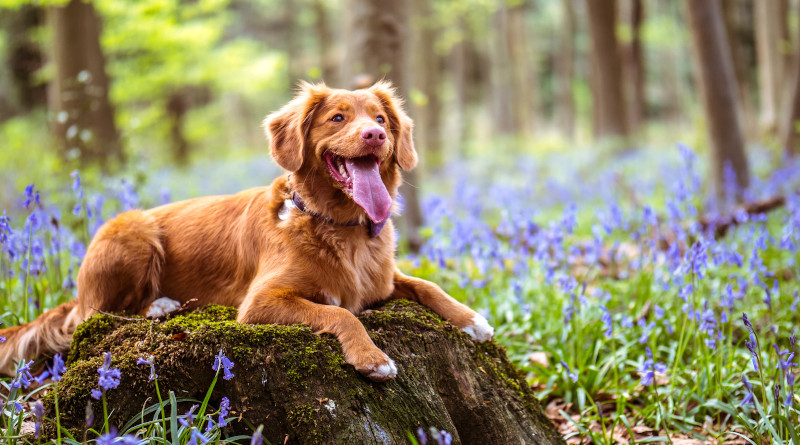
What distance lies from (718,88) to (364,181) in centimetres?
566

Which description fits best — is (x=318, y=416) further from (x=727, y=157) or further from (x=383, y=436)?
(x=727, y=157)

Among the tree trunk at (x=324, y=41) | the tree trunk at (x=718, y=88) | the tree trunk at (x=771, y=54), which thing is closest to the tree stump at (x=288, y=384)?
the tree trunk at (x=718, y=88)

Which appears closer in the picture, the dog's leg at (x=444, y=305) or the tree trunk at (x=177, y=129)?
the dog's leg at (x=444, y=305)

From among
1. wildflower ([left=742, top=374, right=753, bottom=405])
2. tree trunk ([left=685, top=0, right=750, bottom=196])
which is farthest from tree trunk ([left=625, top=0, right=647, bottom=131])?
wildflower ([left=742, top=374, right=753, bottom=405])

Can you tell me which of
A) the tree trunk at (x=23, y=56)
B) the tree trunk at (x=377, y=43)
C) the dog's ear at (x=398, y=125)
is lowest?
the dog's ear at (x=398, y=125)

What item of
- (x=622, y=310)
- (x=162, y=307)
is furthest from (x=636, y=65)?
(x=162, y=307)

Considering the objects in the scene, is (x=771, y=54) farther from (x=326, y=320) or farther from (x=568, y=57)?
(x=326, y=320)

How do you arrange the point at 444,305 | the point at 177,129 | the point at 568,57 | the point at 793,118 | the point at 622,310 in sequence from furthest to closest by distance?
the point at 568,57, the point at 177,129, the point at 793,118, the point at 622,310, the point at 444,305

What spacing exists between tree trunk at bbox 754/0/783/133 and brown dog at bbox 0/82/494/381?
13.1m

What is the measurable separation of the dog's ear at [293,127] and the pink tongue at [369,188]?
0.28 meters

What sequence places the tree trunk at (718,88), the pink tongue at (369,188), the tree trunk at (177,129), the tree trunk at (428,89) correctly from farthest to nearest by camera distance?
the tree trunk at (428,89), the tree trunk at (177,129), the tree trunk at (718,88), the pink tongue at (369,188)

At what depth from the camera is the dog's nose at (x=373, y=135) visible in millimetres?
2826

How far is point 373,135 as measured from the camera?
2830 mm

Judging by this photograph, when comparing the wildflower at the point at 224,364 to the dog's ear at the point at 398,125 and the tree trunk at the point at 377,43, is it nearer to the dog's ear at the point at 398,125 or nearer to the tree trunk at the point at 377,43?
the dog's ear at the point at 398,125
